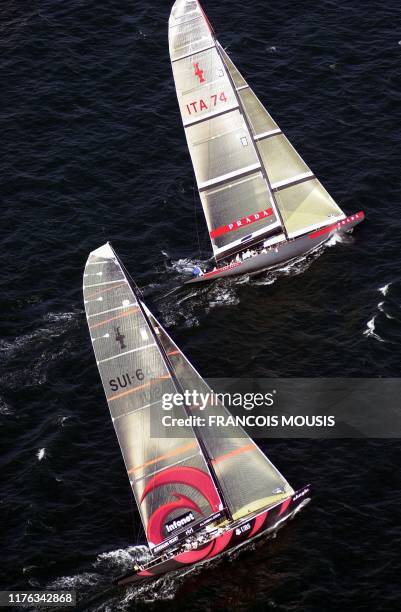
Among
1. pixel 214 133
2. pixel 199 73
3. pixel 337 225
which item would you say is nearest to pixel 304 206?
pixel 337 225

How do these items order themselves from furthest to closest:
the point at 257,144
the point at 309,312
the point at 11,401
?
the point at 257,144
the point at 309,312
the point at 11,401

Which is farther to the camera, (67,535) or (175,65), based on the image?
(175,65)

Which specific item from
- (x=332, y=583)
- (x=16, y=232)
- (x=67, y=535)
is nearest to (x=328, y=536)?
(x=332, y=583)

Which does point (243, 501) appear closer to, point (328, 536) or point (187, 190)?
point (328, 536)

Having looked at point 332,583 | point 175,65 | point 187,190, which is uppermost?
point 175,65

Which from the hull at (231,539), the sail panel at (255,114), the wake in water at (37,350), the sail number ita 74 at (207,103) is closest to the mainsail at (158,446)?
the hull at (231,539)

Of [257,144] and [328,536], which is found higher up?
[257,144]

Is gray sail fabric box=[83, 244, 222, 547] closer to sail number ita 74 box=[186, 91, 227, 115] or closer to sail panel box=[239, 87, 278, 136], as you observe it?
sail number ita 74 box=[186, 91, 227, 115]
